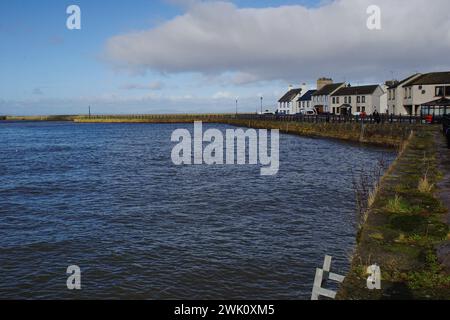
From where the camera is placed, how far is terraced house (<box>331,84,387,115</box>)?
80625 millimetres

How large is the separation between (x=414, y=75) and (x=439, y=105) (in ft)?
68.5

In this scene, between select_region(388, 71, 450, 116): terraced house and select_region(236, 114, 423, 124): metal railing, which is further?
select_region(388, 71, 450, 116): terraced house

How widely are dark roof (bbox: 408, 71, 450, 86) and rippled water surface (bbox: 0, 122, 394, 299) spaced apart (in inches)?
1853

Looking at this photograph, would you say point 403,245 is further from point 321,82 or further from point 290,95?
point 290,95

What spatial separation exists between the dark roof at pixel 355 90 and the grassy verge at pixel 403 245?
70907mm

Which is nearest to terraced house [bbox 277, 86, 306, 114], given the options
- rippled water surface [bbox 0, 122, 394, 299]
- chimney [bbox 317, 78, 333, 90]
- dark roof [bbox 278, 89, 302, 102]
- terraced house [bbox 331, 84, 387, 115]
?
dark roof [bbox 278, 89, 302, 102]

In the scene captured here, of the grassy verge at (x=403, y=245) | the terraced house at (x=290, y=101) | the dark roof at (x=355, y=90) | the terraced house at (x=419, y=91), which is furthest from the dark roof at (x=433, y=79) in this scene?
the grassy verge at (x=403, y=245)

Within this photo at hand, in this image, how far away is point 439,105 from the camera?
51.8m

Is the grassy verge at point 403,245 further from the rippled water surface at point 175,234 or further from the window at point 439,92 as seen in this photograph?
the window at point 439,92

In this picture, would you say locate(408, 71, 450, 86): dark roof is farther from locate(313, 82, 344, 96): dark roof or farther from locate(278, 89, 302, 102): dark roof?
locate(278, 89, 302, 102): dark roof

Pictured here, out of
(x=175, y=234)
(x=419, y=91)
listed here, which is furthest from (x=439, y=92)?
(x=175, y=234)

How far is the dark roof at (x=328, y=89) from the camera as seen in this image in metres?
93.5

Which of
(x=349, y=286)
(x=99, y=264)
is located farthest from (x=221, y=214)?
(x=349, y=286)
